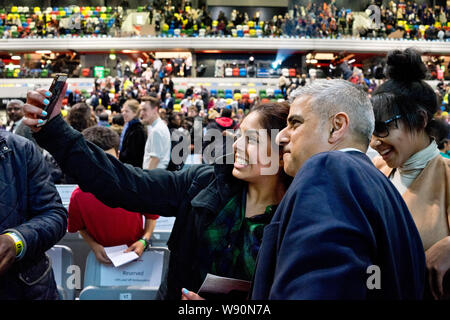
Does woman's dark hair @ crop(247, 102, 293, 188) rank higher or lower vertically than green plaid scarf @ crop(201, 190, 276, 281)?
higher

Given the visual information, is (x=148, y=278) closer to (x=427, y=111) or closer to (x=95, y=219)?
(x=95, y=219)

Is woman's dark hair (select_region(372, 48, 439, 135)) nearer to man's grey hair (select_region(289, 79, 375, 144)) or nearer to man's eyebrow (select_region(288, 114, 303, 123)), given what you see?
man's grey hair (select_region(289, 79, 375, 144))

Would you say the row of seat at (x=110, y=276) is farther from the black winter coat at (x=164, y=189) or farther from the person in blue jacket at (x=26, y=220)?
the black winter coat at (x=164, y=189)

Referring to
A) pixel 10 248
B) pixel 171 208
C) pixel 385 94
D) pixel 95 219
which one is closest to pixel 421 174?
pixel 385 94

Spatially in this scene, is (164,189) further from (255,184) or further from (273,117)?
(273,117)

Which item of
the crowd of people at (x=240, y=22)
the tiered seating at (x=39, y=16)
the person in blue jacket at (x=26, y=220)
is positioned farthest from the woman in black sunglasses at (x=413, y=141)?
the tiered seating at (x=39, y=16)

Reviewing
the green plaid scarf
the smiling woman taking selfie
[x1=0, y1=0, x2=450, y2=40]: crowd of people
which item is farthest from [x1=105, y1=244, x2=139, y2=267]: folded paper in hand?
[x1=0, y1=0, x2=450, y2=40]: crowd of people

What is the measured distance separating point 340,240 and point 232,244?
0.69m

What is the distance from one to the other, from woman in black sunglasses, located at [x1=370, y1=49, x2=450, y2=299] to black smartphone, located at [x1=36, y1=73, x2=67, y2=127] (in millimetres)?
1125

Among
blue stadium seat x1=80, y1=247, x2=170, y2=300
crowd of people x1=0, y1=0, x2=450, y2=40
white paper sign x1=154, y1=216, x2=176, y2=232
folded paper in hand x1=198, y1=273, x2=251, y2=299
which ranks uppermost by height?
crowd of people x1=0, y1=0, x2=450, y2=40

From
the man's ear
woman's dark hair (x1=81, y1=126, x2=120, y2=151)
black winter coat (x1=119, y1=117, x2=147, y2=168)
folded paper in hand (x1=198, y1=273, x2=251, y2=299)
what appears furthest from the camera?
black winter coat (x1=119, y1=117, x2=147, y2=168)

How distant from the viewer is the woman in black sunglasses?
52.9 inches

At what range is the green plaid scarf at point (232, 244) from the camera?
1254 mm

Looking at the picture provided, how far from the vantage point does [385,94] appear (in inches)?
58.5
